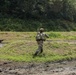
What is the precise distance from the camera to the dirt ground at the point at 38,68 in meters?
18.2

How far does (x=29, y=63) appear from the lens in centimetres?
2130

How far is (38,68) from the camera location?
1955cm

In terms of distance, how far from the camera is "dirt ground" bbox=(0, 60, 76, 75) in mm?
18188

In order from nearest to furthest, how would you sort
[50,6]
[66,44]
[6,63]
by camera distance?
[6,63], [66,44], [50,6]

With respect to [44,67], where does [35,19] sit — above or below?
below

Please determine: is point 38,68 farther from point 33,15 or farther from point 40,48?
point 33,15

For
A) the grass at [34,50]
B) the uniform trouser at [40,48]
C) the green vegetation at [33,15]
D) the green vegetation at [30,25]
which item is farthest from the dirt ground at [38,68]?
the green vegetation at [33,15]

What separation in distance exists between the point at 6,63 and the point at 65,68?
4011 millimetres

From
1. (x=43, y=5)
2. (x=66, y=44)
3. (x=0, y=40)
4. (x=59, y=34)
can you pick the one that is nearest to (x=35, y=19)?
(x=43, y=5)

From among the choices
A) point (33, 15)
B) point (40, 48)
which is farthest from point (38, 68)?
point (33, 15)

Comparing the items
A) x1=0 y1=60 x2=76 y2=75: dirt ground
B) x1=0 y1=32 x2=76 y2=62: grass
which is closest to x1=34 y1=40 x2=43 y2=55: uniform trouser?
x1=0 y1=32 x2=76 y2=62: grass

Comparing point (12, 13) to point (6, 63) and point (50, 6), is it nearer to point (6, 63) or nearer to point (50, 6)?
point (50, 6)

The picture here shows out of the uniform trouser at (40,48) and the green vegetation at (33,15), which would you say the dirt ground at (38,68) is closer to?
the uniform trouser at (40,48)

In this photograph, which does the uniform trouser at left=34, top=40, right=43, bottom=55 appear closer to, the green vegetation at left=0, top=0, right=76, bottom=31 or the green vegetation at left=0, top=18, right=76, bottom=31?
the green vegetation at left=0, top=18, right=76, bottom=31
